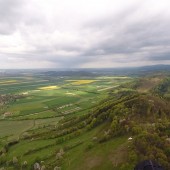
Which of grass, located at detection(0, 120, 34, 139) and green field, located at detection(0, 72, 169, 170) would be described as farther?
grass, located at detection(0, 120, 34, 139)

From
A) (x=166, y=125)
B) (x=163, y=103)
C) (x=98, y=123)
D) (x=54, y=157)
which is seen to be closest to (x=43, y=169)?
(x=54, y=157)

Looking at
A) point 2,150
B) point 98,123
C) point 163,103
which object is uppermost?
point 163,103

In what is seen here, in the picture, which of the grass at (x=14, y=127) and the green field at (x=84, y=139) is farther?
the grass at (x=14, y=127)

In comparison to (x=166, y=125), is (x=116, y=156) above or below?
below

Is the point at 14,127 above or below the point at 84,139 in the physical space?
below

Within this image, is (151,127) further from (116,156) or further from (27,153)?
(27,153)

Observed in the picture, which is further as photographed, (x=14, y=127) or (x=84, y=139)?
(x=14, y=127)

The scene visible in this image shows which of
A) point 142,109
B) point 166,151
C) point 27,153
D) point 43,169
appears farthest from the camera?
point 142,109

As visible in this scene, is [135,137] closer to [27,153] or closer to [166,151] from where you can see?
[166,151]

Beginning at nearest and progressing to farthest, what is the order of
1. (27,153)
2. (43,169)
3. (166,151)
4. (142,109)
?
(166,151)
(43,169)
(27,153)
(142,109)

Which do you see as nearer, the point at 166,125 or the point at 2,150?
the point at 166,125
